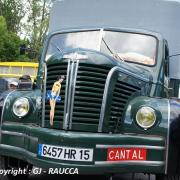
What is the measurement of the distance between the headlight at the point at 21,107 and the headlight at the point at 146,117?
4.67 ft

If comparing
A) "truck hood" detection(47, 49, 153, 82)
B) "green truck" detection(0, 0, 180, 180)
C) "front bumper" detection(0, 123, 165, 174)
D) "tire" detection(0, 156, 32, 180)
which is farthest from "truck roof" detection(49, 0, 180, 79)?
"front bumper" detection(0, 123, 165, 174)

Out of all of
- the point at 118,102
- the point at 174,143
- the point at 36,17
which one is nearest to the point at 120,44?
the point at 118,102

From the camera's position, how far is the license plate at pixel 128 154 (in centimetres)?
599

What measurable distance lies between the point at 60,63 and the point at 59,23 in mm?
4697

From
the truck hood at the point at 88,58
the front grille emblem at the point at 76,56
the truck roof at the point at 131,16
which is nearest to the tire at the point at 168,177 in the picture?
the truck hood at the point at 88,58

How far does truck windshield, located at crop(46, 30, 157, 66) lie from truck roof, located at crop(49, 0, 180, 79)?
63.7 inches

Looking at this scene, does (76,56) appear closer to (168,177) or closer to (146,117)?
(146,117)

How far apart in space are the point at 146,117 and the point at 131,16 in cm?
455

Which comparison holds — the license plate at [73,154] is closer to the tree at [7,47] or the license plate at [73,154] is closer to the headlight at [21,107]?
the headlight at [21,107]

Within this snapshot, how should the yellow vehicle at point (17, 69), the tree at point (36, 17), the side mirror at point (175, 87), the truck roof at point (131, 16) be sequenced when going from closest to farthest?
the side mirror at point (175, 87) < the truck roof at point (131, 16) < the yellow vehicle at point (17, 69) < the tree at point (36, 17)

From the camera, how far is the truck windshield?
26.1ft

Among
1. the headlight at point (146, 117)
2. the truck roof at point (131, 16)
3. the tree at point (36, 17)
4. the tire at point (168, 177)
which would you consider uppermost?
the tree at point (36, 17)

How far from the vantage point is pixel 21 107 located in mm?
6688

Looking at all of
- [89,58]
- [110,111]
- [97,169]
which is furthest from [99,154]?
[89,58]
